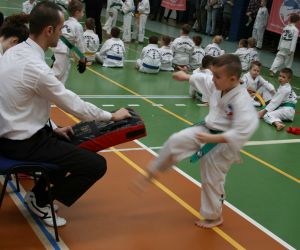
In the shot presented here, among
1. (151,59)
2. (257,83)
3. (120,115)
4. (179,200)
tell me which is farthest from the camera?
(151,59)

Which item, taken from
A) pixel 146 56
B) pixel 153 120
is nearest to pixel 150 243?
pixel 153 120

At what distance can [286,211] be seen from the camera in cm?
527

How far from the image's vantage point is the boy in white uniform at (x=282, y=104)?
28.3 ft

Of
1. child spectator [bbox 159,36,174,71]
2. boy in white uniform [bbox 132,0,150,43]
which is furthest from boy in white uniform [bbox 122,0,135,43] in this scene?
child spectator [bbox 159,36,174,71]

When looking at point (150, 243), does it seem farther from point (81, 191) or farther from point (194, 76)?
point (194, 76)

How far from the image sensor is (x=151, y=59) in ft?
36.7

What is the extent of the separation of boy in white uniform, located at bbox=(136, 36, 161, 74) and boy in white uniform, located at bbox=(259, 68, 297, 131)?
10.7 feet

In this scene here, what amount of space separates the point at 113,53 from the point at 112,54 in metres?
0.03

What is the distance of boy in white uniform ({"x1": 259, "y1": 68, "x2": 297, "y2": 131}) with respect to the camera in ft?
28.3

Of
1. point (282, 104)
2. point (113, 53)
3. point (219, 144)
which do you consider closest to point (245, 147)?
point (282, 104)

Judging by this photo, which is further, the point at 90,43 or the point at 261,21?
the point at 261,21

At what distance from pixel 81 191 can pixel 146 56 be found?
24.0ft

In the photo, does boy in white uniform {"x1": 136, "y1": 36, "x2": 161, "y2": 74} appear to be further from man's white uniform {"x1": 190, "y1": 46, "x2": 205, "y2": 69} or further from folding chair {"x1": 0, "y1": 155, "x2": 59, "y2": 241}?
folding chair {"x1": 0, "y1": 155, "x2": 59, "y2": 241}

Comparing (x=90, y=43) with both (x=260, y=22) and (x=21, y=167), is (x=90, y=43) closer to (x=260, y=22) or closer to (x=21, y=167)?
(x=260, y=22)
